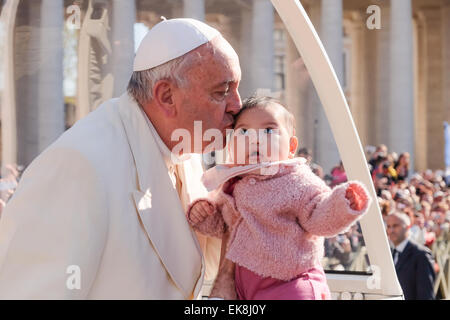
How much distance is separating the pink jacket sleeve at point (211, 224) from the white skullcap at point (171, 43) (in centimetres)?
96

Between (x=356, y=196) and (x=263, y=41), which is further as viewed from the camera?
(x=263, y=41)

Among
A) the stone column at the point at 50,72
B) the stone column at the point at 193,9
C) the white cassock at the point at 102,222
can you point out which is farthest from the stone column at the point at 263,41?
the white cassock at the point at 102,222

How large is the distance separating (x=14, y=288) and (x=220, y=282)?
1540mm

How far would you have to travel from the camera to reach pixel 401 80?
57688 millimetres

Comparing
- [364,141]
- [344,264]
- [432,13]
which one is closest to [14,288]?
[344,264]

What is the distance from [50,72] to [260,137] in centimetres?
1841

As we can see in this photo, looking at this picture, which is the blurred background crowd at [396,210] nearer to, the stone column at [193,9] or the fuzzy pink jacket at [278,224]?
the fuzzy pink jacket at [278,224]

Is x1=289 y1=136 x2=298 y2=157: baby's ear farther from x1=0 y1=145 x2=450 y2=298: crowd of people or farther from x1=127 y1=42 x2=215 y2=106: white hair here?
x1=0 y1=145 x2=450 y2=298: crowd of people

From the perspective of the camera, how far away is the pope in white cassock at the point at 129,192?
4559mm

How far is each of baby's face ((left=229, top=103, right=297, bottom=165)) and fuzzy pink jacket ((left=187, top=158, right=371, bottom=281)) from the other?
12cm

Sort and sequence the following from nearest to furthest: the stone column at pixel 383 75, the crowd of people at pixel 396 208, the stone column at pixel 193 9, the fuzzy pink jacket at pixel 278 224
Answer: the fuzzy pink jacket at pixel 278 224, the crowd of people at pixel 396 208, the stone column at pixel 193 9, the stone column at pixel 383 75

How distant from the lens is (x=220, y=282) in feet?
18.4

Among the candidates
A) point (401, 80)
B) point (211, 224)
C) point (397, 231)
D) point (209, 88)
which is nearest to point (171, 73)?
point (209, 88)

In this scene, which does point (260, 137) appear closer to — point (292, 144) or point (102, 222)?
point (292, 144)
